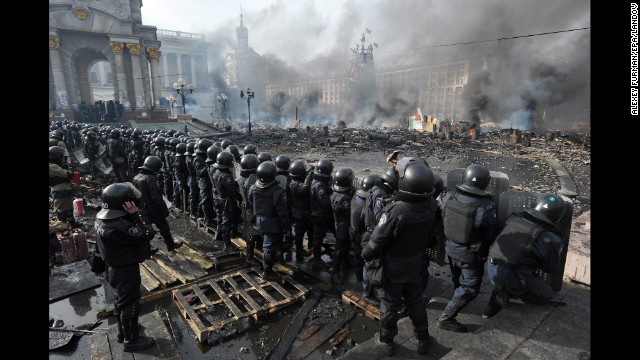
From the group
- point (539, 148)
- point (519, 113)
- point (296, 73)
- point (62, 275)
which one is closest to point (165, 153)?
point (62, 275)

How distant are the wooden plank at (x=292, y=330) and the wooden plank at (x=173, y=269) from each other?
204cm

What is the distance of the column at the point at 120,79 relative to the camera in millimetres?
28062

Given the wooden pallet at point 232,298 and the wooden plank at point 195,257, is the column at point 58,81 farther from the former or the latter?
the wooden pallet at point 232,298

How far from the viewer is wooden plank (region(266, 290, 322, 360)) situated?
3.80 meters

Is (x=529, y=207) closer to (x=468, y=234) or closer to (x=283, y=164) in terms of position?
(x=468, y=234)

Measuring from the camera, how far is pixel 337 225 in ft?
17.1

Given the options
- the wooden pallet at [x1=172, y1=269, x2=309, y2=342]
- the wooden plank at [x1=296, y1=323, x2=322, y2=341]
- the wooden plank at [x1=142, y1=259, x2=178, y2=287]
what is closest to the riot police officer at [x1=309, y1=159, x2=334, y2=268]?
the wooden pallet at [x1=172, y1=269, x2=309, y2=342]

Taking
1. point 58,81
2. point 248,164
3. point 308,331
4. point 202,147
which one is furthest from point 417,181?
point 58,81

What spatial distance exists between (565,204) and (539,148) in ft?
72.4

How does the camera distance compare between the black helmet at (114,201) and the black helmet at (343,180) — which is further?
the black helmet at (343,180)

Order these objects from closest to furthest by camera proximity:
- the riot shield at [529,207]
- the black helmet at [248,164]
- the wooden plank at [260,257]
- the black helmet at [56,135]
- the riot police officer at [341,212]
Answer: the riot shield at [529,207] < the riot police officer at [341,212] < the wooden plank at [260,257] < the black helmet at [248,164] < the black helmet at [56,135]

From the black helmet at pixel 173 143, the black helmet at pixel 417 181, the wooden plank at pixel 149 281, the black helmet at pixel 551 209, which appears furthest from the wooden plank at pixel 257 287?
the black helmet at pixel 173 143

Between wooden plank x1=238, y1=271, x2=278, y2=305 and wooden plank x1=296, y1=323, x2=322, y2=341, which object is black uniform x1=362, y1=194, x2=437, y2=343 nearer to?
wooden plank x1=296, y1=323, x2=322, y2=341
